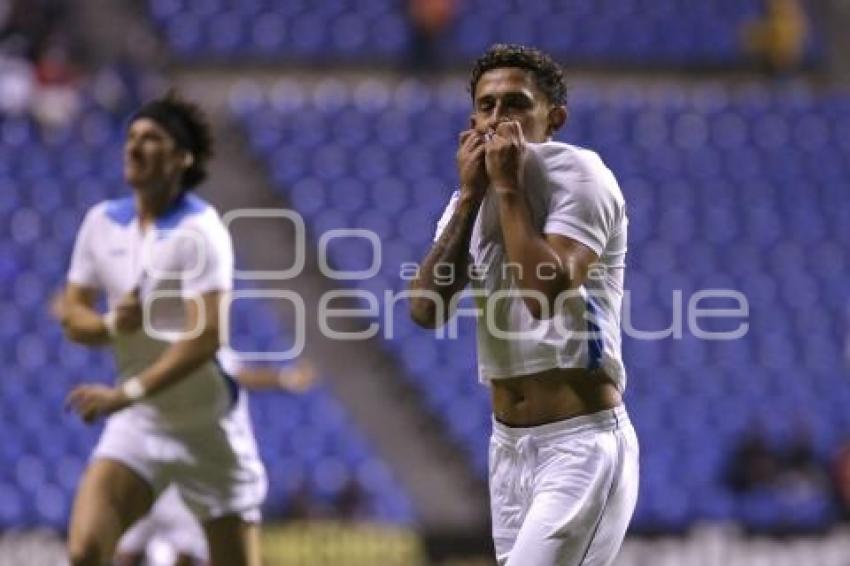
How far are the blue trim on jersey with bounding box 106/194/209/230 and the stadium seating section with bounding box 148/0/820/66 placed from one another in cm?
1037

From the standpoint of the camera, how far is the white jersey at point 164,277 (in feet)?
20.6

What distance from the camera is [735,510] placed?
12.6 metres

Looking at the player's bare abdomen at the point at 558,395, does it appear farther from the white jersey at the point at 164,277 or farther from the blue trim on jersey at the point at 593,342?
the white jersey at the point at 164,277

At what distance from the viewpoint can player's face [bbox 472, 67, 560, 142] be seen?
4.72 meters

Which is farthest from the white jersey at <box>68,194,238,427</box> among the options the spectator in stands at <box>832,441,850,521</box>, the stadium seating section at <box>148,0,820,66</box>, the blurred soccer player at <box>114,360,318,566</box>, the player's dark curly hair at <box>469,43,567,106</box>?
the stadium seating section at <box>148,0,820,66</box>

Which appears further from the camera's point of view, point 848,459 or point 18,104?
point 18,104

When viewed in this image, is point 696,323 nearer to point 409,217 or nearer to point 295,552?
point 409,217

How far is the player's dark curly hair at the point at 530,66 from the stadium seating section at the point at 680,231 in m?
7.94

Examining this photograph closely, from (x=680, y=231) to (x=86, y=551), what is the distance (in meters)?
10.4

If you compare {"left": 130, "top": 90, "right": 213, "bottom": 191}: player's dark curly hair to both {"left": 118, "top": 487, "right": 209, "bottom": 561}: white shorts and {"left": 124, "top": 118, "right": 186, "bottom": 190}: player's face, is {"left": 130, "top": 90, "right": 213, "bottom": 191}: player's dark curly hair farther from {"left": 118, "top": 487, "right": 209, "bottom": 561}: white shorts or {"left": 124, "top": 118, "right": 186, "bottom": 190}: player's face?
{"left": 118, "top": 487, "right": 209, "bottom": 561}: white shorts

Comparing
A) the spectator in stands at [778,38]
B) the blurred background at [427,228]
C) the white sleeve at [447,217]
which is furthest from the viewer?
the spectator in stands at [778,38]

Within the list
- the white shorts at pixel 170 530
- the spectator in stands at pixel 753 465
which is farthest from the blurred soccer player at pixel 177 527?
the spectator in stands at pixel 753 465

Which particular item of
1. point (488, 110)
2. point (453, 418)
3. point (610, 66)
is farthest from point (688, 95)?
point (488, 110)

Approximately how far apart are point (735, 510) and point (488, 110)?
8426 mm
